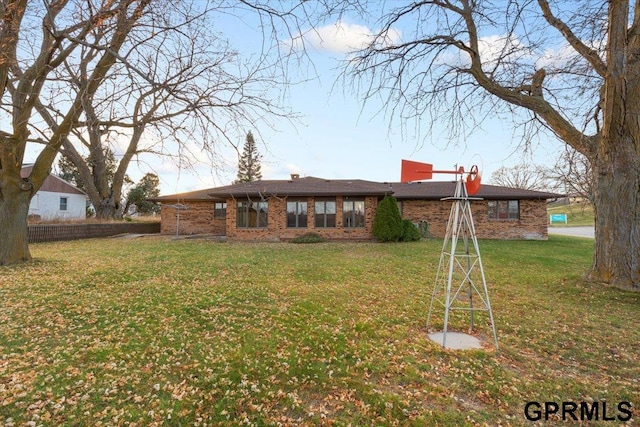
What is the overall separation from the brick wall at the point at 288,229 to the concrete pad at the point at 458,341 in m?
12.7

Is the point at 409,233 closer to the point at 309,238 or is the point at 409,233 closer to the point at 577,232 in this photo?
the point at 309,238

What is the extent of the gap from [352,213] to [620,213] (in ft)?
38.1

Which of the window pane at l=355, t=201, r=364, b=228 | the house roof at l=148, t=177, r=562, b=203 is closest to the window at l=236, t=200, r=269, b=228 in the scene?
the house roof at l=148, t=177, r=562, b=203

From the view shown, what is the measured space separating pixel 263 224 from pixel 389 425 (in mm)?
15488

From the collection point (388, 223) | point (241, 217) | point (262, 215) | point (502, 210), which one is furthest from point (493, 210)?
point (241, 217)

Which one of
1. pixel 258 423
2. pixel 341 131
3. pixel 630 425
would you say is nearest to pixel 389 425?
pixel 258 423

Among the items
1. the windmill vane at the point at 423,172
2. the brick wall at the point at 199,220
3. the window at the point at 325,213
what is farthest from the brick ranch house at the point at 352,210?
the windmill vane at the point at 423,172

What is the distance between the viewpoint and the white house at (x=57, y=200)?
26.2 meters

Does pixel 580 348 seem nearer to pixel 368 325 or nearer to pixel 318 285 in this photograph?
pixel 368 325

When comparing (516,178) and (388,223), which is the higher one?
(516,178)

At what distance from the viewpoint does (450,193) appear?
62.2 ft

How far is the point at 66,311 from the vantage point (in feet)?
16.0

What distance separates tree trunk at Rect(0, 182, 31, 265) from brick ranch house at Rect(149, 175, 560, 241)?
793 cm

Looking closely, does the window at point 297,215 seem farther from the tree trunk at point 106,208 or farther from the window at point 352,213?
the tree trunk at point 106,208
